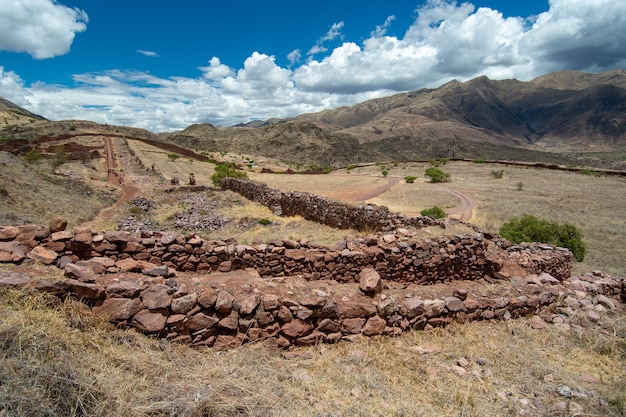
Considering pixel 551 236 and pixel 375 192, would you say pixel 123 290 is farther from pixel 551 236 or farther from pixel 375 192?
pixel 375 192

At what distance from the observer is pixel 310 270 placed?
7375mm

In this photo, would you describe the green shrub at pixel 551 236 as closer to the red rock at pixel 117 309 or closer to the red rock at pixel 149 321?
the red rock at pixel 149 321

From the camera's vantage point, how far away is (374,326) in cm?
546

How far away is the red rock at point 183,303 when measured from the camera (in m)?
4.45

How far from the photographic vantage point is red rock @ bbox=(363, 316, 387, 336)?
542 cm

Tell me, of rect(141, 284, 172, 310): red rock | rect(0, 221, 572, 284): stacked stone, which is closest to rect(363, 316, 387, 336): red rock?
rect(0, 221, 572, 284): stacked stone

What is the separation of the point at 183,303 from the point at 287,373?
1.61 m

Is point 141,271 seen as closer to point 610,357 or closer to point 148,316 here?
point 148,316

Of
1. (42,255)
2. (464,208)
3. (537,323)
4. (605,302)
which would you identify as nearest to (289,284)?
(42,255)

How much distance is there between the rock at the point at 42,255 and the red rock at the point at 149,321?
1.83m

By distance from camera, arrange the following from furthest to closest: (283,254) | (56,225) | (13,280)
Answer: (283,254), (56,225), (13,280)

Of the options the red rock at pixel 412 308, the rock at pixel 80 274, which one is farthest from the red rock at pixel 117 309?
the red rock at pixel 412 308

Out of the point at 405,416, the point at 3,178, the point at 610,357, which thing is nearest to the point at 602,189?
the point at 610,357

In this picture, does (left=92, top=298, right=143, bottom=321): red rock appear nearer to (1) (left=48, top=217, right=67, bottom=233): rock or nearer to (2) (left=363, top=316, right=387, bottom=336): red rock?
(1) (left=48, top=217, right=67, bottom=233): rock
